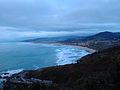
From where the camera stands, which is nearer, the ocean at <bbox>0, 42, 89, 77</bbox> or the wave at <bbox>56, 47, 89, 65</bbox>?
the ocean at <bbox>0, 42, 89, 77</bbox>

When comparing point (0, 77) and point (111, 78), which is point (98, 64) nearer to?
point (0, 77)

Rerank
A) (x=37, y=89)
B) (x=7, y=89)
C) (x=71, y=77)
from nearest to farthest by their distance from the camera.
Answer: (x=37, y=89) < (x=7, y=89) < (x=71, y=77)

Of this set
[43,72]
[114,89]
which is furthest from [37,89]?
[43,72]

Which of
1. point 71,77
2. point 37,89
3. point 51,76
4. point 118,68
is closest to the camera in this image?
point 118,68

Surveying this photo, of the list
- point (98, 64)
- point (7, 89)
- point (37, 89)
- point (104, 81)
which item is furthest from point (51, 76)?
point (104, 81)

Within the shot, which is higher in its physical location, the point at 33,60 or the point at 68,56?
the point at 33,60

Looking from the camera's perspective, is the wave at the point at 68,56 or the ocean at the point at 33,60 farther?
the wave at the point at 68,56

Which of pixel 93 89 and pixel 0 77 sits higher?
pixel 93 89

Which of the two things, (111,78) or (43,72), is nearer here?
(111,78)

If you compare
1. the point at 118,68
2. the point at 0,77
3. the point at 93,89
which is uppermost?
the point at 118,68

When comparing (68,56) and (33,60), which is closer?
(33,60)
